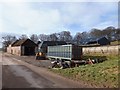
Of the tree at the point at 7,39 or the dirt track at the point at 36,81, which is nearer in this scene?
the dirt track at the point at 36,81

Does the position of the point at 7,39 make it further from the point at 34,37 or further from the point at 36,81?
the point at 36,81

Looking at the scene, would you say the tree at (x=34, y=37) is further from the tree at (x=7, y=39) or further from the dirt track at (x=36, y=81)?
the dirt track at (x=36, y=81)

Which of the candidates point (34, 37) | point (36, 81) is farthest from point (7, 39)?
point (36, 81)

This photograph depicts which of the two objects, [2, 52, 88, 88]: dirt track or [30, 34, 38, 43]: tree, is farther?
[30, 34, 38, 43]: tree

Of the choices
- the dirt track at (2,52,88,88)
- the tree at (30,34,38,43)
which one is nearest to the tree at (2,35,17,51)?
the tree at (30,34,38,43)

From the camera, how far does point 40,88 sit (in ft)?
48.7

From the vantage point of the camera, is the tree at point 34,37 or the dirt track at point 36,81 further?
the tree at point 34,37

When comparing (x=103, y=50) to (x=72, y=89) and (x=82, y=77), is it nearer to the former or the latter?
(x=82, y=77)

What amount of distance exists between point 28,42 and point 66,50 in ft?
137

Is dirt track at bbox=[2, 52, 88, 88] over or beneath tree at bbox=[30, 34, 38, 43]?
beneath

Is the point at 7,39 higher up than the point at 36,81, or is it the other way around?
the point at 7,39

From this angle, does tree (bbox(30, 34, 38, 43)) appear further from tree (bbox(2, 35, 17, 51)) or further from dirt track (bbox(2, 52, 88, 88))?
dirt track (bbox(2, 52, 88, 88))

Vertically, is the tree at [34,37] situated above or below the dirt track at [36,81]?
above

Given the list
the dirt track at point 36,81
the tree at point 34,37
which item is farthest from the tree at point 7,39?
the dirt track at point 36,81
